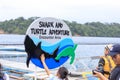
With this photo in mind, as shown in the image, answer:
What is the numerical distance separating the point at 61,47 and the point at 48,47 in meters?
0.24

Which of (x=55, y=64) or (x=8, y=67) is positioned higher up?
(x=55, y=64)

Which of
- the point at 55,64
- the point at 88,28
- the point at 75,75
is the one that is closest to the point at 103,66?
the point at 55,64

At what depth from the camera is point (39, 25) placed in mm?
5023

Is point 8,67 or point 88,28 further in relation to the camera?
point 88,28

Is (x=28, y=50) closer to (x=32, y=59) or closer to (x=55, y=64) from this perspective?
(x=32, y=59)

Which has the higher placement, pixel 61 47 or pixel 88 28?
pixel 61 47

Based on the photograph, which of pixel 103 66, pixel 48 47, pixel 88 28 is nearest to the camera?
pixel 103 66

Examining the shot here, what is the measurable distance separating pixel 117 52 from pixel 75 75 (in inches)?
321

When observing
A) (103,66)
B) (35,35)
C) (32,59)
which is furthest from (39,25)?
(103,66)

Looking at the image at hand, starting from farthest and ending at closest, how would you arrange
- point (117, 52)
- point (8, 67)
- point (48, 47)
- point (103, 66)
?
point (8, 67) → point (48, 47) → point (103, 66) → point (117, 52)

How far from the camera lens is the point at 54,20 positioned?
5.16 meters

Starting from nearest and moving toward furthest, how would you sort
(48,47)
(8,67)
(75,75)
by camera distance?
1. (48,47)
2. (75,75)
3. (8,67)

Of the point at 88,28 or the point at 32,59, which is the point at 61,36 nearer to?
the point at 32,59

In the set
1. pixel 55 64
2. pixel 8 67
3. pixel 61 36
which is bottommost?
pixel 8 67
